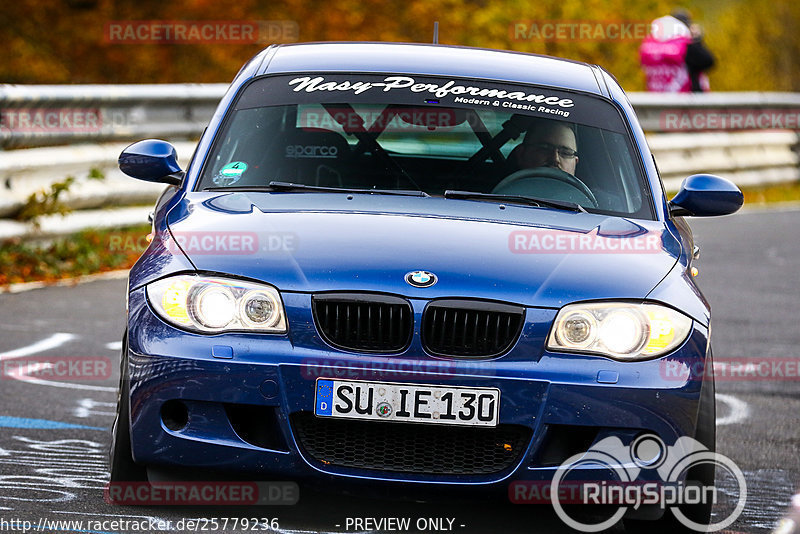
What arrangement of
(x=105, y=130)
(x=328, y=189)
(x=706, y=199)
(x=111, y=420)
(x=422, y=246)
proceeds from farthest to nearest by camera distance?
1. (x=105, y=130)
2. (x=111, y=420)
3. (x=706, y=199)
4. (x=328, y=189)
5. (x=422, y=246)

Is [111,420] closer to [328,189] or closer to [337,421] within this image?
[328,189]

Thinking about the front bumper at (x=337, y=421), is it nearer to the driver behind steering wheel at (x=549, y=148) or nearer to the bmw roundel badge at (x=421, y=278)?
the bmw roundel badge at (x=421, y=278)

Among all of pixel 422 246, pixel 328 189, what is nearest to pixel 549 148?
pixel 328 189

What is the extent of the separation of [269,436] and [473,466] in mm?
611

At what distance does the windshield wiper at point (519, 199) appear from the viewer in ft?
18.7

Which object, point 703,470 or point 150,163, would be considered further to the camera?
point 150,163

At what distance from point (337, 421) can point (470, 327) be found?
0.48 m

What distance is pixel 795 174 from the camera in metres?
21.5

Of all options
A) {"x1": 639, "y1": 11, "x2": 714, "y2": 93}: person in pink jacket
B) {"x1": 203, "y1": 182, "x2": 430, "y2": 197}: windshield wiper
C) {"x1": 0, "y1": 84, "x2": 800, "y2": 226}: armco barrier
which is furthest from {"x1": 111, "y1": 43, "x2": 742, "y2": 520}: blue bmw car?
{"x1": 639, "y1": 11, "x2": 714, "y2": 93}: person in pink jacket

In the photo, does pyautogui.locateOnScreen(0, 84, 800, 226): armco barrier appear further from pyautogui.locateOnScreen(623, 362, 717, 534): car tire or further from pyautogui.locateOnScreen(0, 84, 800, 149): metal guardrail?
pyautogui.locateOnScreen(623, 362, 717, 534): car tire

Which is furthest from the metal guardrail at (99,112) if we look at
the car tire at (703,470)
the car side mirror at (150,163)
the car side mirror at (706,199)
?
the car tire at (703,470)

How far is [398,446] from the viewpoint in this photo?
4.68 m

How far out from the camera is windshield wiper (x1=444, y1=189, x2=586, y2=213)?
5699mm

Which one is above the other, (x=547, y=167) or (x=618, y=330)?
(x=547, y=167)
